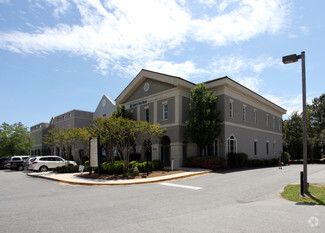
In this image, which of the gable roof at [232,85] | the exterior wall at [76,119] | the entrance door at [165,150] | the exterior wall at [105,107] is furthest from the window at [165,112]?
the exterior wall at [76,119]

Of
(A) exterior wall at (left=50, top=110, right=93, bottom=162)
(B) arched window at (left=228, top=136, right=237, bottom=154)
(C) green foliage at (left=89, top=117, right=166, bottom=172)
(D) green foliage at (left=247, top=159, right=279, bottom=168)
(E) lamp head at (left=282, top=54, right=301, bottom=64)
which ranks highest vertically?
(E) lamp head at (left=282, top=54, right=301, bottom=64)

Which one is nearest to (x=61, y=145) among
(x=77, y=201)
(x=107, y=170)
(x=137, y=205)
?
(x=107, y=170)

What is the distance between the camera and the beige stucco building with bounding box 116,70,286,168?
24219 millimetres

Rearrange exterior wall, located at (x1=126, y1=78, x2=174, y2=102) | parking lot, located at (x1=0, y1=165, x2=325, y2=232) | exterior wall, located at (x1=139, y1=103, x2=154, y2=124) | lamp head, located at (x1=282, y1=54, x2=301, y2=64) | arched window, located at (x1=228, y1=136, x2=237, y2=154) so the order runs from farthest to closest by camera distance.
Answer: exterior wall, located at (x1=139, y1=103, x2=154, y2=124), exterior wall, located at (x1=126, y1=78, x2=174, y2=102), arched window, located at (x1=228, y1=136, x2=237, y2=154), lamp head, located at (x1=282, y1=54, x2=301, y2=64), parking lot, located at (x1=0, y1=165, x2=325, y2=232)

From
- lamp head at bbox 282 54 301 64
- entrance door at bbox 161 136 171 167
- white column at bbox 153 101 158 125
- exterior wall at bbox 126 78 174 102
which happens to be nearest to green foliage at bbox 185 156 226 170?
entrance door at bbox 161 136 171 167

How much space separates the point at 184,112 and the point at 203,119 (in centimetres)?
305

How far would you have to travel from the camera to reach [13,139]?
38.6 metres

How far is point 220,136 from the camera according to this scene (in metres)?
24.1

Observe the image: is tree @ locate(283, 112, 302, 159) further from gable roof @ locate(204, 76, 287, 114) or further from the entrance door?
the entrance door

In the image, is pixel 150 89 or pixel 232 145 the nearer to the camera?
pixel 232 145

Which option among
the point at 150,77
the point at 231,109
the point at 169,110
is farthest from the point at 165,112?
the point at 231,109

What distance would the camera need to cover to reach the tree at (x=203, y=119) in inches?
876

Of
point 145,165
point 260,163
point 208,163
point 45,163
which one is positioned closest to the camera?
point 145,165

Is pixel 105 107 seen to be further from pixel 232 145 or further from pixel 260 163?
pixel 260 163
